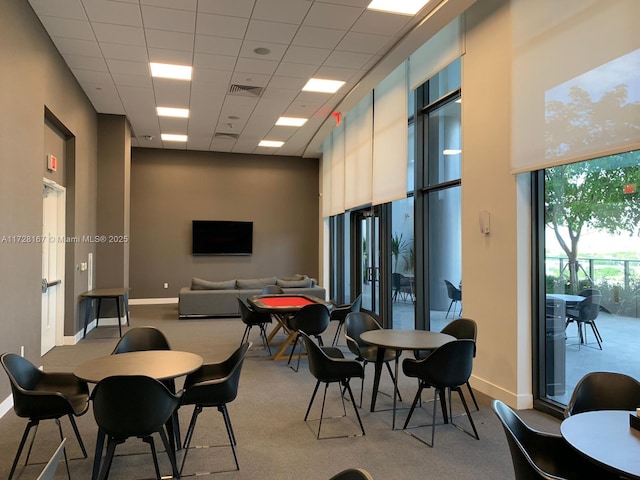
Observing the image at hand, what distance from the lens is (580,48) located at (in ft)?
11.8

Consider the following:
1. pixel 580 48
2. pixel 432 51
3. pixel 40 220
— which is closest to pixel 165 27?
pixel 40 220

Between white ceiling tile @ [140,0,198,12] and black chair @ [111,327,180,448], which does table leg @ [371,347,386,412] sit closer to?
black chair @ [111,327,180,448]

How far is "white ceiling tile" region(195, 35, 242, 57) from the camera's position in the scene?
215 inches

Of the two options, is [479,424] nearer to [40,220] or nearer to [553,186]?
[553,186]

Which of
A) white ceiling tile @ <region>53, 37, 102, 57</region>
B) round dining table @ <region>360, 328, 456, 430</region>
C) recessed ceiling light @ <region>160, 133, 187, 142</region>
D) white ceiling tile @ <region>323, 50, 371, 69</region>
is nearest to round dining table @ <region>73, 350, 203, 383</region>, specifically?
round dining table @ <region>360, 328, 456, 430</region>

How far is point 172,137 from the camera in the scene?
10.7 m

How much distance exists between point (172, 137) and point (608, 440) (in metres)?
10.5

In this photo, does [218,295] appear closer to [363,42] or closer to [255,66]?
[255,66]

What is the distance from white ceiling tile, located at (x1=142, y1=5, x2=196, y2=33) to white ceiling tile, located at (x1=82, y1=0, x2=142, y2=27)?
0.09 m

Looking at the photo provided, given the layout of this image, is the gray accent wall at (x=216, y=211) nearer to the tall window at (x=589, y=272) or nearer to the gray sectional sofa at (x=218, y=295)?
the gray sectional sofa at (x=218, y=295)

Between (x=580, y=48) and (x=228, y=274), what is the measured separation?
33.6ft

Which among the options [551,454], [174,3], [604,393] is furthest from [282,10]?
[551,454]

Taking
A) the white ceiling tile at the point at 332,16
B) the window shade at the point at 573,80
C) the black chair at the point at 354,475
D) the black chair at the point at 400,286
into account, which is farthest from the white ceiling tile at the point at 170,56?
the black chair at the point at 354,475

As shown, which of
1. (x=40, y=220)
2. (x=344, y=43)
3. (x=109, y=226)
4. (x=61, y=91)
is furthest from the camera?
(x=109, y=226)
